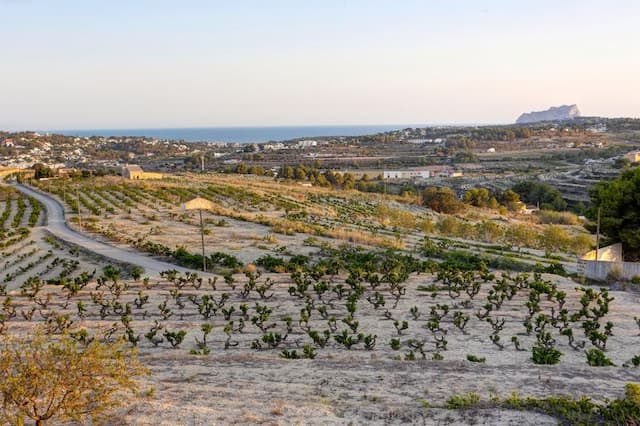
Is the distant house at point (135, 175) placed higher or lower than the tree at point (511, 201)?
higher

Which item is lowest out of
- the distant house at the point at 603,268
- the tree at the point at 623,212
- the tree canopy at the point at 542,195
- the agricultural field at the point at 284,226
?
the tree canopy at the point at 542,195

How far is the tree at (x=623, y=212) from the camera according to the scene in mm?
20656

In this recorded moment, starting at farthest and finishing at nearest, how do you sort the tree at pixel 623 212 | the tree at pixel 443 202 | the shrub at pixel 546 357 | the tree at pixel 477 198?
the tree at pixel 477 198
the tree at pixel 443 202
the tree at pixel 623 212
the shrub at pixel 546 357

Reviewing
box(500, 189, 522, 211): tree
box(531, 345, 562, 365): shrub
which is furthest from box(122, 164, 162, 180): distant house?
box(531, 345, 562, 365): shrub

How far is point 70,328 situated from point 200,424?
7.07 metres

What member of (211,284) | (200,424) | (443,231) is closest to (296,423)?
(200,424)

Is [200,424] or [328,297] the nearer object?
[200,424]

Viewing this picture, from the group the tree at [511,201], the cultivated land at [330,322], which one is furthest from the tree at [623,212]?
the tree at [511,201]

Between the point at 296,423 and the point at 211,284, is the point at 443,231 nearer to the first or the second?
the point at 211,284

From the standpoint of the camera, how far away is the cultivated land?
8617 millimetres

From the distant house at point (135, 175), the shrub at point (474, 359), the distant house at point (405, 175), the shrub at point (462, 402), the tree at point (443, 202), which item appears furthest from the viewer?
the distant house at point (405, 175)

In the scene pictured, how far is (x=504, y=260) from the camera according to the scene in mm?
22406

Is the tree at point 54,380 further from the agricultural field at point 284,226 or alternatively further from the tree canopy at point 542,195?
the tree canopy at point 542,195

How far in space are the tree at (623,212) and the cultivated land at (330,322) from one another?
2258 millimetres
